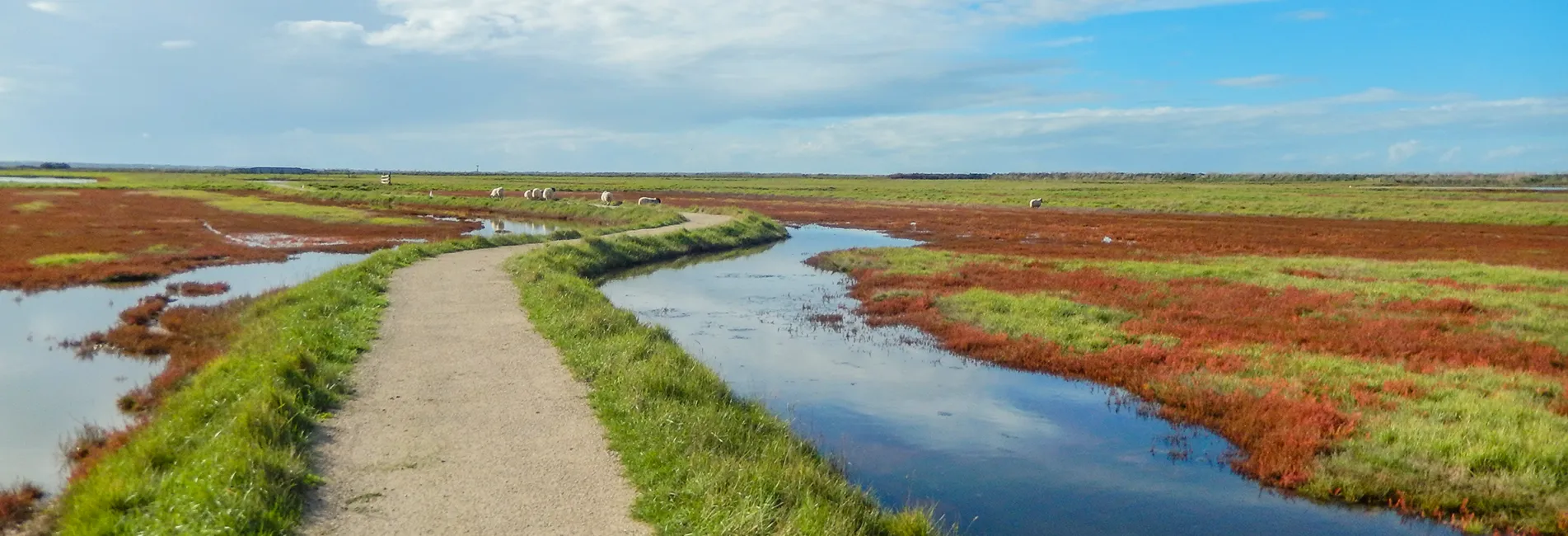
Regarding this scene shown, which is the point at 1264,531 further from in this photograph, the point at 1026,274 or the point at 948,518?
the point at 1026,274

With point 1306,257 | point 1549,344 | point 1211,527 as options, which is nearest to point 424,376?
point 1211,527

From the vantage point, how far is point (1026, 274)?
29.8 m

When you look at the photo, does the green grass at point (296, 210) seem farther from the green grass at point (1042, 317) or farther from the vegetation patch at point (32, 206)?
the green grass at point (1042, 317)

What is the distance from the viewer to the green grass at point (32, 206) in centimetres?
5563

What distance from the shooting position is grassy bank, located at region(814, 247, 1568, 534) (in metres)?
10.9

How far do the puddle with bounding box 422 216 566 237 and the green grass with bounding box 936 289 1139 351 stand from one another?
99.9 feet

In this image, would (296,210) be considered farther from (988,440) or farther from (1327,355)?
(1327,355)

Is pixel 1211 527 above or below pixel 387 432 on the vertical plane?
below

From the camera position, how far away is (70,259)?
103ft

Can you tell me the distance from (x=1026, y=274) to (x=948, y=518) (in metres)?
20.8

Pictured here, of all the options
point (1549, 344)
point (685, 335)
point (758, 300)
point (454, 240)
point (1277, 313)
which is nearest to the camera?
point (1549, 344)

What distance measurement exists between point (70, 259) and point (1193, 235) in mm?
49993

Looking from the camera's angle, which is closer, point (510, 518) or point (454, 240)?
point (510, 518)

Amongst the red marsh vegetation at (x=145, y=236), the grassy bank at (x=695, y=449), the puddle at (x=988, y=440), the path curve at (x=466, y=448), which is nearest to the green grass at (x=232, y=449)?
the path curve at (x=466, y=448)
